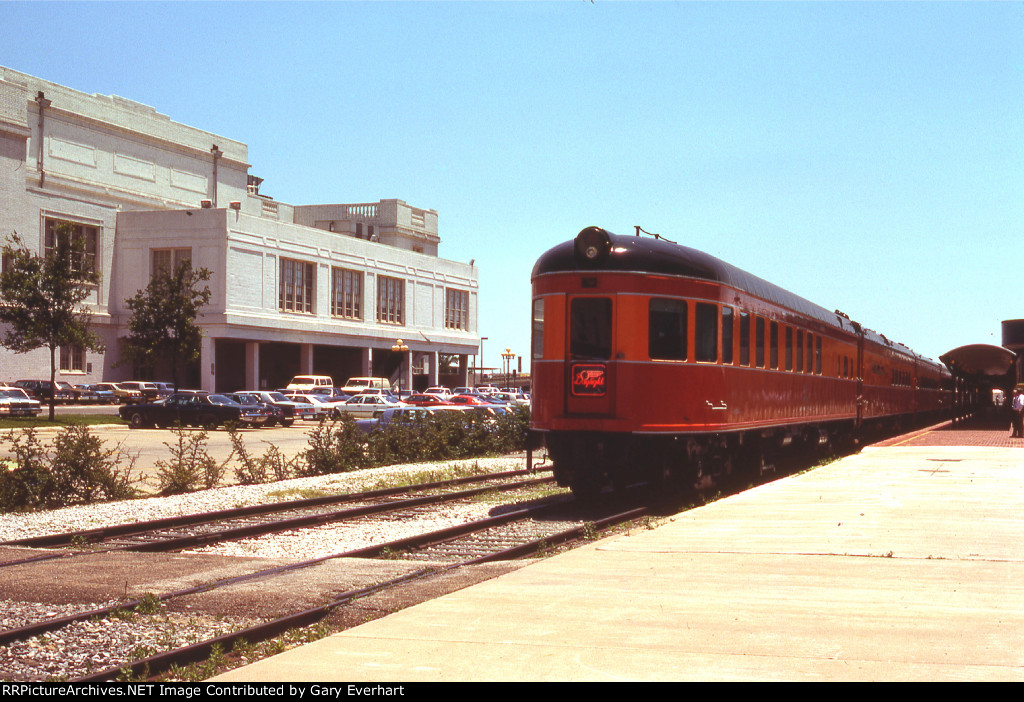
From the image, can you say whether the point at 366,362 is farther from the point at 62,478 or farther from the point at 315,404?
the point at 62,478

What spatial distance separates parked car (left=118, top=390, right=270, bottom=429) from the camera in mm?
43031

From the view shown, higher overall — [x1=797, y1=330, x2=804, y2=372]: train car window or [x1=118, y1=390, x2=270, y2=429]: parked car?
[x1=797, y1=330, x2=804, y2=372]: train car window

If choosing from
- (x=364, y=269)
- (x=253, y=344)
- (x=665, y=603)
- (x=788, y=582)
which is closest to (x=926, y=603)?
(x=788, y=582)

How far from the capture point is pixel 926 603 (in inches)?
305

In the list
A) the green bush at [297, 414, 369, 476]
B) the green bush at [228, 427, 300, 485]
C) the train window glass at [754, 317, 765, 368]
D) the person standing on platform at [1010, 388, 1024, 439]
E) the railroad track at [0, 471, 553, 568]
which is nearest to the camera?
the railroad track at [0, 471, 553, 568]

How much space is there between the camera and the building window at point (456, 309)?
9538 cm

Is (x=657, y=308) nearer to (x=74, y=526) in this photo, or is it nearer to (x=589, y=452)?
(x=589, y=452)

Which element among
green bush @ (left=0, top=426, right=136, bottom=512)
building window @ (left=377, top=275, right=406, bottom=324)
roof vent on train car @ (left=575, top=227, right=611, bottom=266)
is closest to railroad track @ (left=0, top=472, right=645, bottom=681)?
roof vent on train car @ (left=575, top=227, right=611, bottom=266)

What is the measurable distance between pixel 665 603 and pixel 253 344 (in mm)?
67971

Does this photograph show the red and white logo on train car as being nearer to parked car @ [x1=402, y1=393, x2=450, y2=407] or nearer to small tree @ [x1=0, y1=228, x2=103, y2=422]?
parked car @ [x1=402, y1=393, x2=450, y2=407]

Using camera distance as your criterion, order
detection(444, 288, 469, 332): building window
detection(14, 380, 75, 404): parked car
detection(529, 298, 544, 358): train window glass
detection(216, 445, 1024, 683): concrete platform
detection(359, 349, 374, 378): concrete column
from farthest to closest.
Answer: detection(444, 288, 469, 332): building window < detection(359, 349, 374, 378): concrete column < detection(14, 380, 75, 404): parked car < detection(529, 298, 544, 358): train window glass < detection(216, 445, 1024, 683): concrete platform

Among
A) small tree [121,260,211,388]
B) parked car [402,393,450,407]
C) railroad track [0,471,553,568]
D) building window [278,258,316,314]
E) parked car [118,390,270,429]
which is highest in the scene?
building window [278,258,316,314]

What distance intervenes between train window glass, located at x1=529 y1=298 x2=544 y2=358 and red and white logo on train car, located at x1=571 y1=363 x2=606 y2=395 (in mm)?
604

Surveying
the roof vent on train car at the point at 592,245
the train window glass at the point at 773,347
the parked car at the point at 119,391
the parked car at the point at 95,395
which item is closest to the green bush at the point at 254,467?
the roof vent on train car at the point at 592,245
